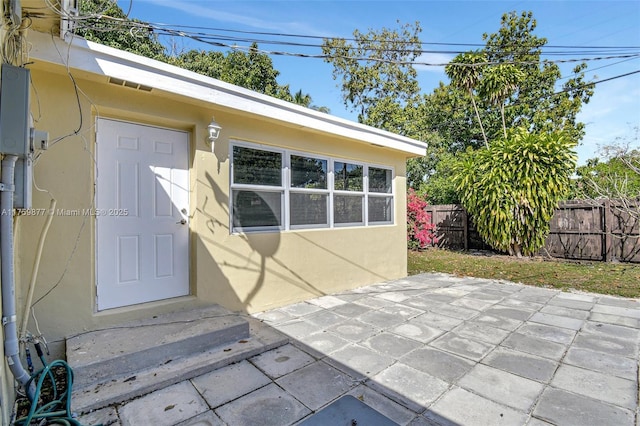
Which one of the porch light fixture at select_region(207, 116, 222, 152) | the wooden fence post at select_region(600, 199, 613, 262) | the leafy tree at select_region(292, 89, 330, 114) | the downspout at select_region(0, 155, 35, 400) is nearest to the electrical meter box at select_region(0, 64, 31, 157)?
the downspout at select_region(0, 155, 35, 400)

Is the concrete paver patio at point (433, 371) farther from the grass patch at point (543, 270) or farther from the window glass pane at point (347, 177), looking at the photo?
the window glass pane at point (347, 177)

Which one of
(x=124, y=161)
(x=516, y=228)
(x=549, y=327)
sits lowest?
(x=549, y=327)

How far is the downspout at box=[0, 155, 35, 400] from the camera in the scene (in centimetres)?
192

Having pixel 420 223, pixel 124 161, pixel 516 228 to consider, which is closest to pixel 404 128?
pixel 420 223

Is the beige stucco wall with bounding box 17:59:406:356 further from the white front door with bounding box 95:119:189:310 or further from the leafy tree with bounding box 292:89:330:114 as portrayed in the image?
the leafy tree with bounding box 292:89:330:114

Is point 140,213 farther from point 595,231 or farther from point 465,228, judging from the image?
point 595,231

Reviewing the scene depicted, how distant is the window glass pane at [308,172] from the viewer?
4723 mm

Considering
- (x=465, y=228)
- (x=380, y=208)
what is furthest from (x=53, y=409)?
(x=465, y=228)

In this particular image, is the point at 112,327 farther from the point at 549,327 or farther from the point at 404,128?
the point at 404,128

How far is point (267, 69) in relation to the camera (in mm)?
15844

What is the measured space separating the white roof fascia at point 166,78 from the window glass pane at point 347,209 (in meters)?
1.12

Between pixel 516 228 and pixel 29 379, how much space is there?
31.7 feet

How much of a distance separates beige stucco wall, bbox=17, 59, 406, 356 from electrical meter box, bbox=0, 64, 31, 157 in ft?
3.01

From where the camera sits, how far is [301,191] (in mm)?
4801
